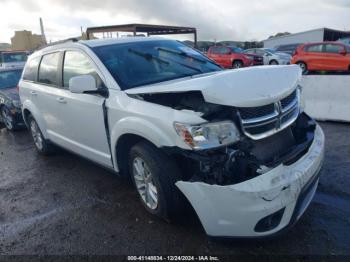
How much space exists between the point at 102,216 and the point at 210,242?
129 centimetres

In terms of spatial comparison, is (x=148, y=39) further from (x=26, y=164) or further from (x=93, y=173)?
(x=26, y=164)

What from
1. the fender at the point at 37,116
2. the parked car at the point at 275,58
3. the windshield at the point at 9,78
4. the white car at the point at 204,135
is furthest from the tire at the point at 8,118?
the parked car at the point at 275,58

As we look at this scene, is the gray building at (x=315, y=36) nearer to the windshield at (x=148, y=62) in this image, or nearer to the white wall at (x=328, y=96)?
the white wall at (x=328, y=96)

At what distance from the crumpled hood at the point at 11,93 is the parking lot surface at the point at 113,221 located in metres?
3.72

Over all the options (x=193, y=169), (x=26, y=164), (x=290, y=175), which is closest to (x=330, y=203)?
(x=290, y=175)

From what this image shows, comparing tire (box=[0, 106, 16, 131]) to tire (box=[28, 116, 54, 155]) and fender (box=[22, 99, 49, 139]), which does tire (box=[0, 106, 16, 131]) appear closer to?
tire (box=[28, 116, 54, 155])

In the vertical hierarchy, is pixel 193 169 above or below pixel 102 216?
above

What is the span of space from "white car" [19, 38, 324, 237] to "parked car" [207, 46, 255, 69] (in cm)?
1647

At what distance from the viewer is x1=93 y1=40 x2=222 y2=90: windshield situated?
3.45 m

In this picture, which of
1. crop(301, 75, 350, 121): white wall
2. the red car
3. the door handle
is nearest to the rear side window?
the red car

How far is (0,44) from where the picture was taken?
2186 inches

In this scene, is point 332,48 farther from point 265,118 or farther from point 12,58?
point 12,58

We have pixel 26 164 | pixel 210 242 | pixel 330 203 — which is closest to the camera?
pixel 210 242

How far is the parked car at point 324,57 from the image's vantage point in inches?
552
